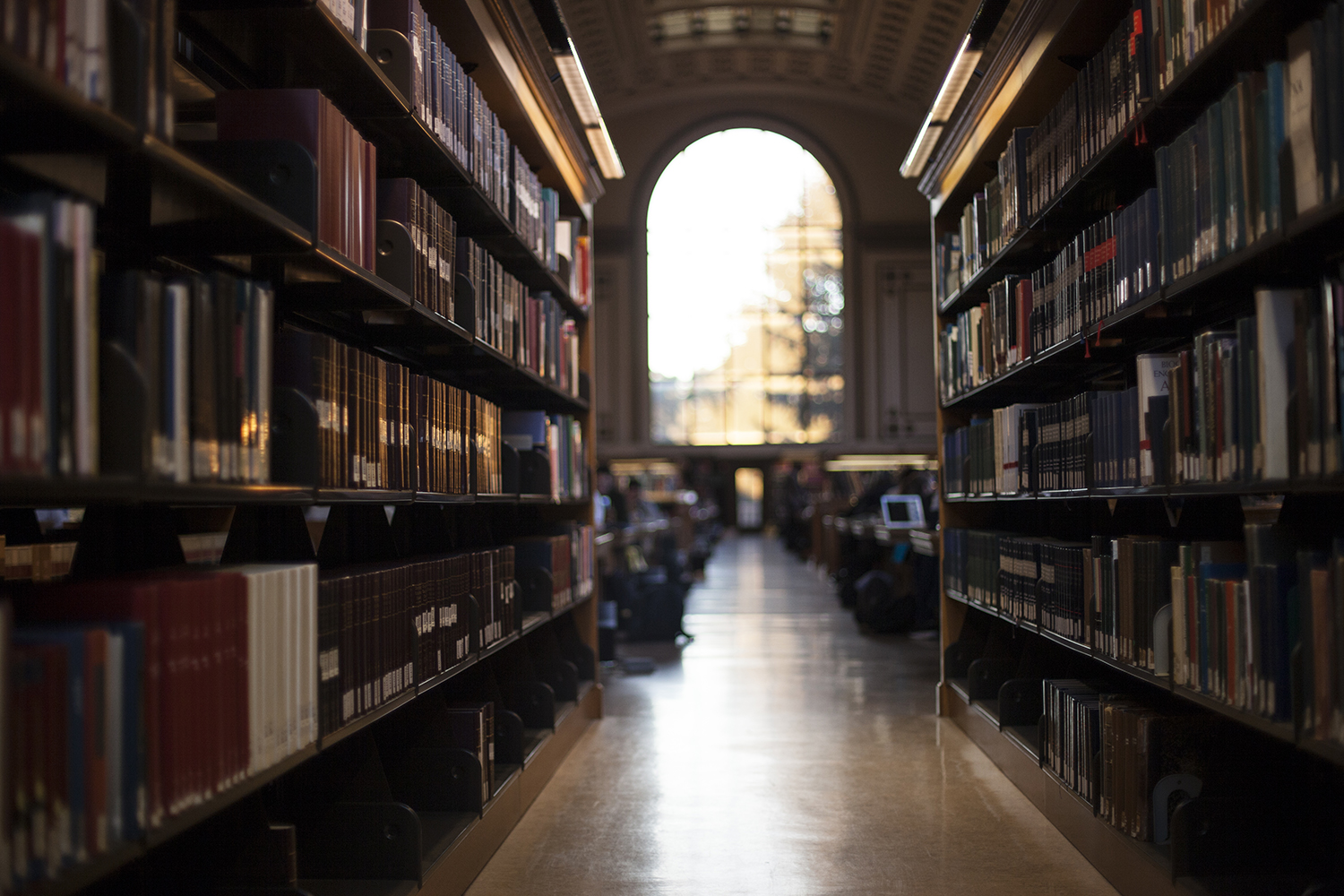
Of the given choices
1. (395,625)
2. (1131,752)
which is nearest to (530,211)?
(395,625)

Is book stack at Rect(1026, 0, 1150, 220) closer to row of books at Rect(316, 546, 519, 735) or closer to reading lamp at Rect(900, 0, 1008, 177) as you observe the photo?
reading lamp at Rect(900, 0, 1008, 177)

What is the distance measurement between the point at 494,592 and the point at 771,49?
11.1 meters

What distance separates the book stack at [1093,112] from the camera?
2139 millimetres

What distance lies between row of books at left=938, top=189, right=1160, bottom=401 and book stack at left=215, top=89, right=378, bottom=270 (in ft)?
5.11

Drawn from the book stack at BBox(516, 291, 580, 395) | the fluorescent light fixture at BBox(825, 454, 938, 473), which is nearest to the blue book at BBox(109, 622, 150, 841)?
the book stack at BBox(516, 291, 580, 395)

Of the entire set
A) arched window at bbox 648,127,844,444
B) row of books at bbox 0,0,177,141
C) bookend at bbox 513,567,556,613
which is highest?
arched window at bbox 648,127,844,444

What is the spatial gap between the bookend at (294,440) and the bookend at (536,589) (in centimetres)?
181

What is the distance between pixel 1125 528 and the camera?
2.95 metres

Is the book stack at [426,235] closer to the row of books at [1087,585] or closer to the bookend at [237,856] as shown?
the bookend at [237,856]

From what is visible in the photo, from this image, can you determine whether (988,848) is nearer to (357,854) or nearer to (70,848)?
(357,854)

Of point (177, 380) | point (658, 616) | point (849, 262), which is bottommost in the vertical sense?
point (658, 616)

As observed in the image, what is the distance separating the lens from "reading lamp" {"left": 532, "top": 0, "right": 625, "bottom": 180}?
2.83 metres

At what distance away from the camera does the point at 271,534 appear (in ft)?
6.31

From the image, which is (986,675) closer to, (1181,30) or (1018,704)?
(1018,704)
